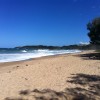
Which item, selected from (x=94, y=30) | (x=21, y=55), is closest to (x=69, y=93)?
(x=94, y=30)

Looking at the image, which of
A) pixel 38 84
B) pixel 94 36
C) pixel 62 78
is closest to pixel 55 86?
pixel 38 84

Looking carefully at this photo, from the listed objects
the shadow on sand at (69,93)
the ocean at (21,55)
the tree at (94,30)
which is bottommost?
the shadow on sand at (69,93)

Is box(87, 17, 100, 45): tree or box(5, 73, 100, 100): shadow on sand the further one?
box(87, 17, 100, 45): tree

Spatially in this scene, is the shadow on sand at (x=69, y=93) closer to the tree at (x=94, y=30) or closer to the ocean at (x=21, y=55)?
the ocean at (x=21, y=55)

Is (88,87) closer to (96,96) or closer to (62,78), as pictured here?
(96,96)

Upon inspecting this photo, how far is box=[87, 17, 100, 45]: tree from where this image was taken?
32.3 m

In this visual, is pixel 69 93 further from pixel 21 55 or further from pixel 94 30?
pixel 21 55

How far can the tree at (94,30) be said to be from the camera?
32281 mm

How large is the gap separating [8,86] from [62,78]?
2627 millimetres

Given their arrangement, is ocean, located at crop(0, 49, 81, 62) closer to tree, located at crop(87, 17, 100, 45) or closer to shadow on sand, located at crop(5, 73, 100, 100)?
tree, located at crop(87, 17, 100, 45)

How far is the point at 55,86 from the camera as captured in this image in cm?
834

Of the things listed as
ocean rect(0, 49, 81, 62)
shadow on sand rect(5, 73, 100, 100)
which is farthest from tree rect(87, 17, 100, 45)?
shadow on sand rect(5, 73, 100, 100)

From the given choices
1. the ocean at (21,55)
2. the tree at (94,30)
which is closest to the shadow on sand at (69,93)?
the ocean at (21,55)

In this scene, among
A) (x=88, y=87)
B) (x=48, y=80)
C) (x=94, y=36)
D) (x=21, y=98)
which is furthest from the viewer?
(x=94, y=36)
